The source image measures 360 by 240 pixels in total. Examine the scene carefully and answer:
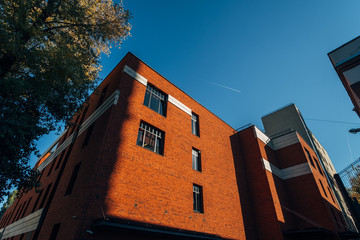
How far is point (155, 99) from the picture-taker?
14.4 m

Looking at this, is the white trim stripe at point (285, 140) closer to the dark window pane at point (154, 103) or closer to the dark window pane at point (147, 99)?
the dark window pane at point (154, 103)

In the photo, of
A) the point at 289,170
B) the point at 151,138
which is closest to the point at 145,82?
the point at 151,138

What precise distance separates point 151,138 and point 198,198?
5458 mm

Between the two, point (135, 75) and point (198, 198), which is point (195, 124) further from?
point (135, 75)

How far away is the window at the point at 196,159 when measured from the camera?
46.7 ft

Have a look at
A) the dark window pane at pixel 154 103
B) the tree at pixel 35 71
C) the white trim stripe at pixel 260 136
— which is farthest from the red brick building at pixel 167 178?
the tree at pixel 35 71

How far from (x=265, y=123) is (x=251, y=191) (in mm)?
17669

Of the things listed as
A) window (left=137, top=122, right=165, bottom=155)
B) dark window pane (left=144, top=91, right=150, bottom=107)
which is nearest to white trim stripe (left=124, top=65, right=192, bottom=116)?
dark window pane (left=144, top=91, right=150, bottom=107)

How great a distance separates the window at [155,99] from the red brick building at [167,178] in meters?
0.09

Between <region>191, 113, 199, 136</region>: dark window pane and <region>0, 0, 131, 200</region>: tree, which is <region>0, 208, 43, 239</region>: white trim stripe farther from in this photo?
<region>191, 113, 199, 136</region>: dark window pane

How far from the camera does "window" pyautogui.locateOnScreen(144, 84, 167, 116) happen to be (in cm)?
1375

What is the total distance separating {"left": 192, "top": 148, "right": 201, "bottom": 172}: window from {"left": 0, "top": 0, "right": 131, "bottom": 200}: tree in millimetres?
8966

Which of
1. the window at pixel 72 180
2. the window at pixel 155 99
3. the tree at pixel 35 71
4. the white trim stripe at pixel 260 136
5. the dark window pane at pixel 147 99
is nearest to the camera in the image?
the tree at pixel 35 71

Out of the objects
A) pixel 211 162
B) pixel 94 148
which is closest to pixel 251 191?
pixel 211 162
